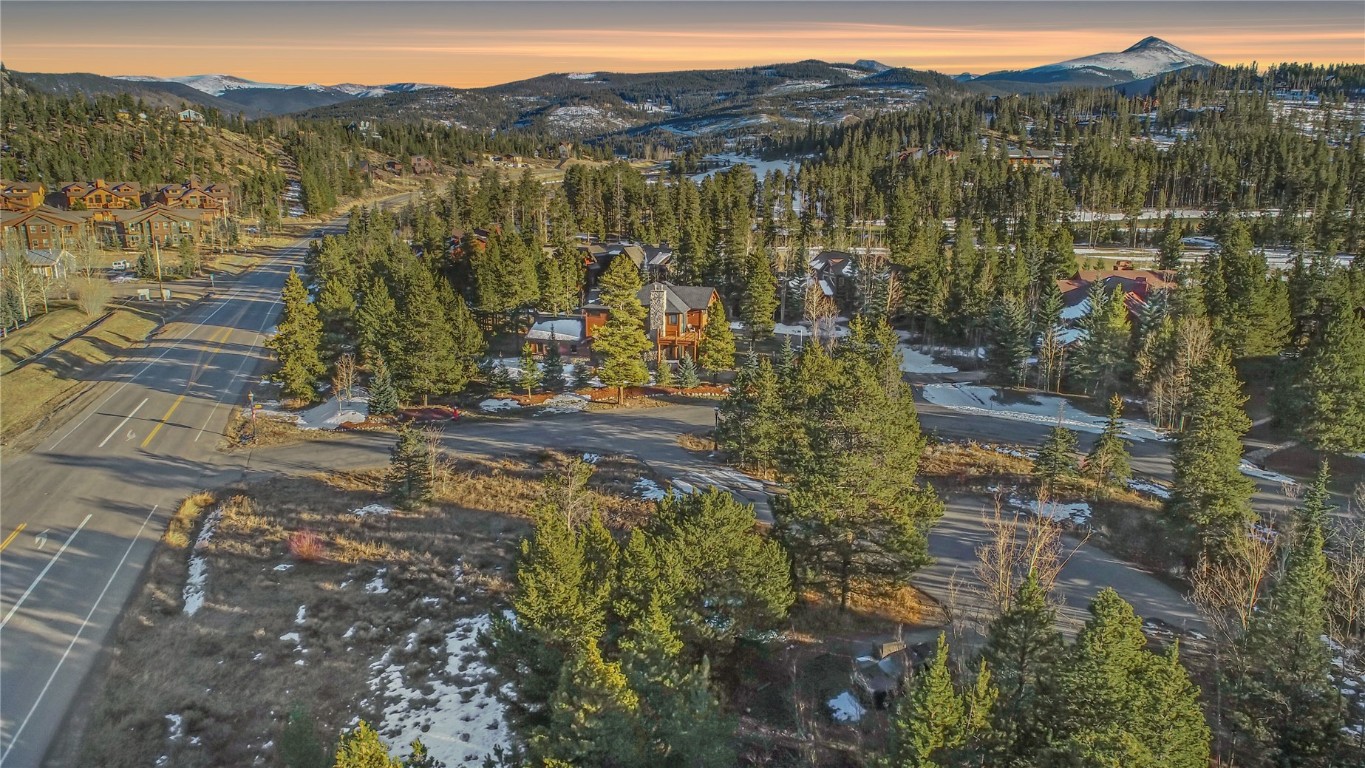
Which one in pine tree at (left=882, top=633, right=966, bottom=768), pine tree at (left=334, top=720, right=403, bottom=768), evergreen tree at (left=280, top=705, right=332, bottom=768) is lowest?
evergreen tree at (left=280, top=705, right=332, bottom=768)

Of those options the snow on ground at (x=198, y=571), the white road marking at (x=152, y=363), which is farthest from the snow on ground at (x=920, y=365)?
the white road marking at (x=152, y=363)

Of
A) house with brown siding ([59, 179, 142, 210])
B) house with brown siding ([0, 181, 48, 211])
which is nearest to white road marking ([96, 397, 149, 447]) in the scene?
house with brown siding ([0, 181, 48, 211])

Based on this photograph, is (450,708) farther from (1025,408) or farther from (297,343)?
(1025,408)

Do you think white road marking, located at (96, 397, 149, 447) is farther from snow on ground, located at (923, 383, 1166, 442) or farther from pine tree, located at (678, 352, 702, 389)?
snow on ground, located at (923, 383, 1166, 442)

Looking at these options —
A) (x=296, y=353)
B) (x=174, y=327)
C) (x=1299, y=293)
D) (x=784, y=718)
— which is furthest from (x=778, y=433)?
(x=174, y=327)

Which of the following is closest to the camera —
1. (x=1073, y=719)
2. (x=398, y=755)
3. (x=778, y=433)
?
(x=1073, y=719)

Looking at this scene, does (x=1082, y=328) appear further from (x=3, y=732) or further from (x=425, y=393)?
(x=3, y=732)
